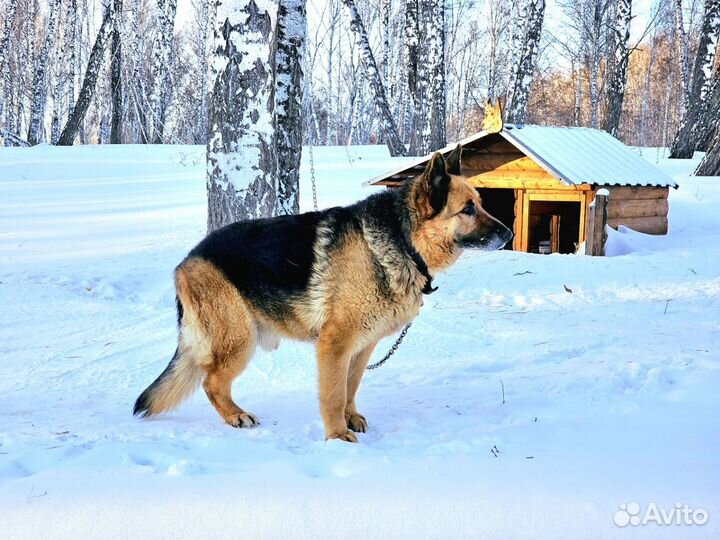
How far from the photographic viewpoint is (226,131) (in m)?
6.85

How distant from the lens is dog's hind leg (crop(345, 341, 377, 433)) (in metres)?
4.16

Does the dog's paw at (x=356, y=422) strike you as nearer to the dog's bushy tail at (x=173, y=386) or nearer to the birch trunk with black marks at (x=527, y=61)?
the dog's bushy tail at (x=173, y=386)

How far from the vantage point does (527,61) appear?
1748cm

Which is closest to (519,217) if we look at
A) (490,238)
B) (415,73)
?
(490,238)

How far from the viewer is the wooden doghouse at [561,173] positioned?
392 inches

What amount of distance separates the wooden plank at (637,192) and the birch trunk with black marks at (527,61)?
7.08m

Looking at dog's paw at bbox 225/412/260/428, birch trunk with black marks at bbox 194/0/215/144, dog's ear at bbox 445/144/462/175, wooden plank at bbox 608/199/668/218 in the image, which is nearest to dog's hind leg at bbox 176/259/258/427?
dog's paw at bbox 225/412/260/428

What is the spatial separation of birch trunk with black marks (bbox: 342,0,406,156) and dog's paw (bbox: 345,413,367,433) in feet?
45.8

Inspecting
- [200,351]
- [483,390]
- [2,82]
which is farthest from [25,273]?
[2,82]

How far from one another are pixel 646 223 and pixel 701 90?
1125 centimetres

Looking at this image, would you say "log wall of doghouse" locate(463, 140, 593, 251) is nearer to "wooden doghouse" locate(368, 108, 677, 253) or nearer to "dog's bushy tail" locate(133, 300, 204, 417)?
"wooden doghouse" locate(368, 108, 677, 253)

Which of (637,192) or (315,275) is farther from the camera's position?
(637,192)

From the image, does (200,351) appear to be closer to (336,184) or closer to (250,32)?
(250,32)

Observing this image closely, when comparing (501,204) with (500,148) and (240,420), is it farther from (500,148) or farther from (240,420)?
(240,420)
